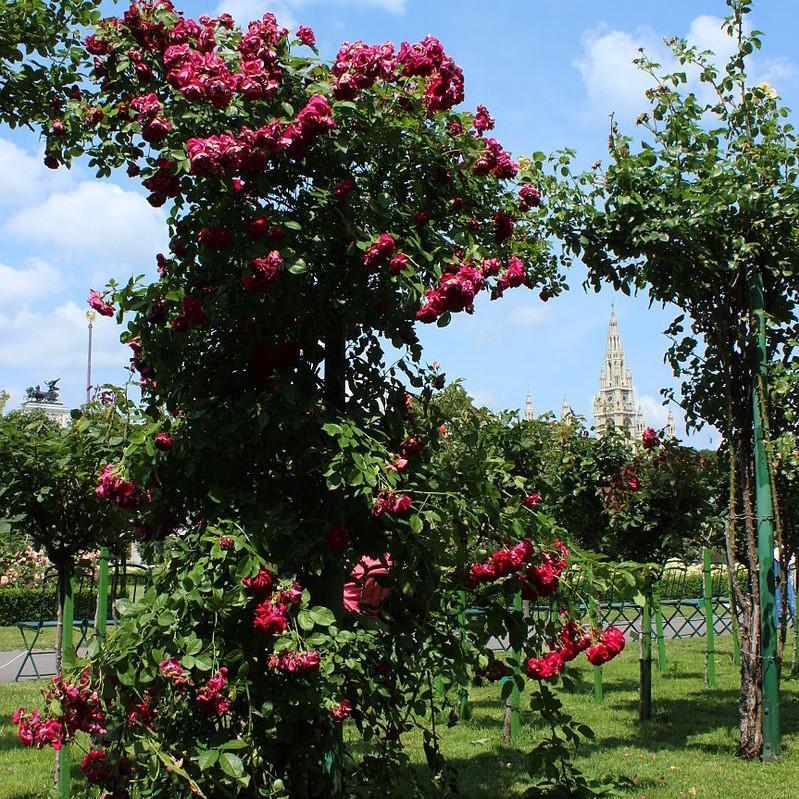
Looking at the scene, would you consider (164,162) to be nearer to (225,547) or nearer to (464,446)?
Answer: (225,547)

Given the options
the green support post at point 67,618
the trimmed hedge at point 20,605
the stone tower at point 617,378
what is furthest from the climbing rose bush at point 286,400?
the stone tower at point 617,378

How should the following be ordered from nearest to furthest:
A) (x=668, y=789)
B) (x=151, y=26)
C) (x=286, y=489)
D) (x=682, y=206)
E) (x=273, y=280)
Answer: (x=273, y=280), (x=151, y=26), (x=286, y=489), (x=668, y=789), (x=682, y=206)

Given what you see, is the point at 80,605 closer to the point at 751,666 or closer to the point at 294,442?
the point at 751,666

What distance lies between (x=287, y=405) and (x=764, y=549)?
15.5 ft

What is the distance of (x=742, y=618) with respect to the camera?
280 inches

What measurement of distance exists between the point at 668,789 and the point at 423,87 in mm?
4642

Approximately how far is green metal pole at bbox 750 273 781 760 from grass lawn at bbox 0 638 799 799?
0.36 meters

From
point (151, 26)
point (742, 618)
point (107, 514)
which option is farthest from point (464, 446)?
point (742, 618)

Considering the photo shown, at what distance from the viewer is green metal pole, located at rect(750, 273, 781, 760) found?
682 cm

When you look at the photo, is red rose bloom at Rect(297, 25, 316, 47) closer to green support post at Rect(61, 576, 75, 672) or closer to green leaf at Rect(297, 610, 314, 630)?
green leaf at Rect(297, 610, 314, 630)

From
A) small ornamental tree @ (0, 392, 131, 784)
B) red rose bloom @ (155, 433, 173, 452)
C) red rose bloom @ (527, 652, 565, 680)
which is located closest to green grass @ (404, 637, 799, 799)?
red rose bloom @ (527, 652, 565, 680)

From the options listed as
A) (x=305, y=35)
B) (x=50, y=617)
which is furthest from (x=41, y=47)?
(x=50, y=617)

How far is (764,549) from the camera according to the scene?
695 centimetres

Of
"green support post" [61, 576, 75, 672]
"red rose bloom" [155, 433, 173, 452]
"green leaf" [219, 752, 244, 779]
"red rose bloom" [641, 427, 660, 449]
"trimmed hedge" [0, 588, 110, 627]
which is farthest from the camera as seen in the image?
"trimmed hedge" [0, 588, 110, 627]
